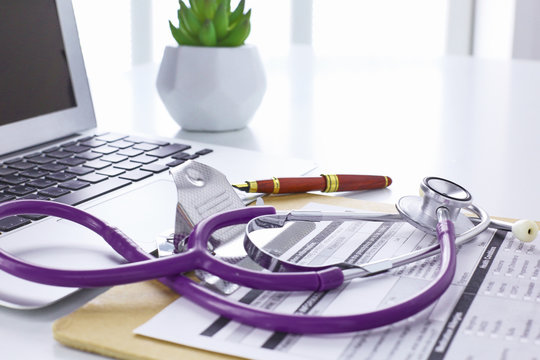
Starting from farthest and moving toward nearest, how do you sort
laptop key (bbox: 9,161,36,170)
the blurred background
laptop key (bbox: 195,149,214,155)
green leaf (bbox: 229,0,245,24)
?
the blurred background < green leaf (bbox: 229,0,245,24) < laptop key (bbox: 195,149,214,155) < laptop key (bbox: 9,161,36,170)

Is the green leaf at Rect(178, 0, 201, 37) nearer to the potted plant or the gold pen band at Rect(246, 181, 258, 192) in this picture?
the potted plant

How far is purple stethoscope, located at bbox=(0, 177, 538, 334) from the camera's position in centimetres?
41

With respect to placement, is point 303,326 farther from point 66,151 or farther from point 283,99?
point 283,99

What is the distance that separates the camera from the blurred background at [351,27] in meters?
2.51

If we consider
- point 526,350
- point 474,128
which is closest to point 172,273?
point 526,350

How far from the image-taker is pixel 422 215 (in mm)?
584

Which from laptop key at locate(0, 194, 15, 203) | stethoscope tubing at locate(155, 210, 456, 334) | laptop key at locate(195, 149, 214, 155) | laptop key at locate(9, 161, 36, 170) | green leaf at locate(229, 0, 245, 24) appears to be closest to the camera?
stethoscope tubing at locate(155, 210, 456, 334)

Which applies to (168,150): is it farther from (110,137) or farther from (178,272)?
(178,272)

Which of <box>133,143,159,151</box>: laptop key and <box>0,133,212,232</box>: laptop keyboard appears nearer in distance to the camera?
<box>0,133,212,232</box>: laptop keyboard

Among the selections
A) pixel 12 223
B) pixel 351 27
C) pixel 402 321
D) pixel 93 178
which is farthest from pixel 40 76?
pixel 351 27

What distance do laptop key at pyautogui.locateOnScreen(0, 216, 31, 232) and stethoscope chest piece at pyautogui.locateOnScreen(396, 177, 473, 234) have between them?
317 millimetres

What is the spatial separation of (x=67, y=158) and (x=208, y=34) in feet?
0.92

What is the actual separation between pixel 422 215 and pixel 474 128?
502 millimetres

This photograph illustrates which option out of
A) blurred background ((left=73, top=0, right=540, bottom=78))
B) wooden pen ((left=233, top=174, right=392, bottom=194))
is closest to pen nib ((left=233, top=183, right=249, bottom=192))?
wooden pen ((left=233, top=174, right=392, bottom=194))
